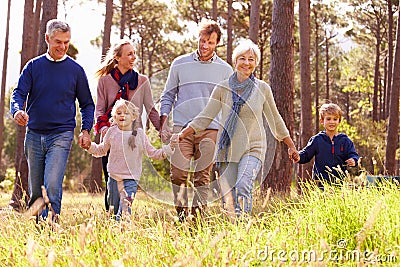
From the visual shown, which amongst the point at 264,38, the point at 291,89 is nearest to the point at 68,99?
the point at 291,89

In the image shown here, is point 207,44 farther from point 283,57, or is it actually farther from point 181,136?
point 283,57

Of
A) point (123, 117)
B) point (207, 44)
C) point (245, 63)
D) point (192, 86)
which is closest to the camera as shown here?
point (245, 63)

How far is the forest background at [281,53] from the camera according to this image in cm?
932

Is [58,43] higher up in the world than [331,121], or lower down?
higher up

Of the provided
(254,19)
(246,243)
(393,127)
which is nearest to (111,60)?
(246,243)

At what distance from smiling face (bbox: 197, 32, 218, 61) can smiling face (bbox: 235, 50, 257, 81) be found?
66 centimetres

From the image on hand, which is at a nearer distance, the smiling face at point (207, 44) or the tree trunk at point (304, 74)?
the smiling face at point (207, 44)

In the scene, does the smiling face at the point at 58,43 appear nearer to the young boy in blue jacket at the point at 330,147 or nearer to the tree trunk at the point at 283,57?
the young boy in blue jacket at the point at 330,147

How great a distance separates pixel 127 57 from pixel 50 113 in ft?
2.88

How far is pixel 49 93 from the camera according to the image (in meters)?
5.36

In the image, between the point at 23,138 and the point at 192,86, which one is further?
the point at 23,138

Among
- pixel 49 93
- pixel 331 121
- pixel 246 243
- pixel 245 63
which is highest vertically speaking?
pixel 245 63

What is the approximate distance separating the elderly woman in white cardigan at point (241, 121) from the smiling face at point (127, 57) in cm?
85

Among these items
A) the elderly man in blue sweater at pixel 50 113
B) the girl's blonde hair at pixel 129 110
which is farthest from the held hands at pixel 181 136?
the elderly man in blue sweater at pixel 50 113
